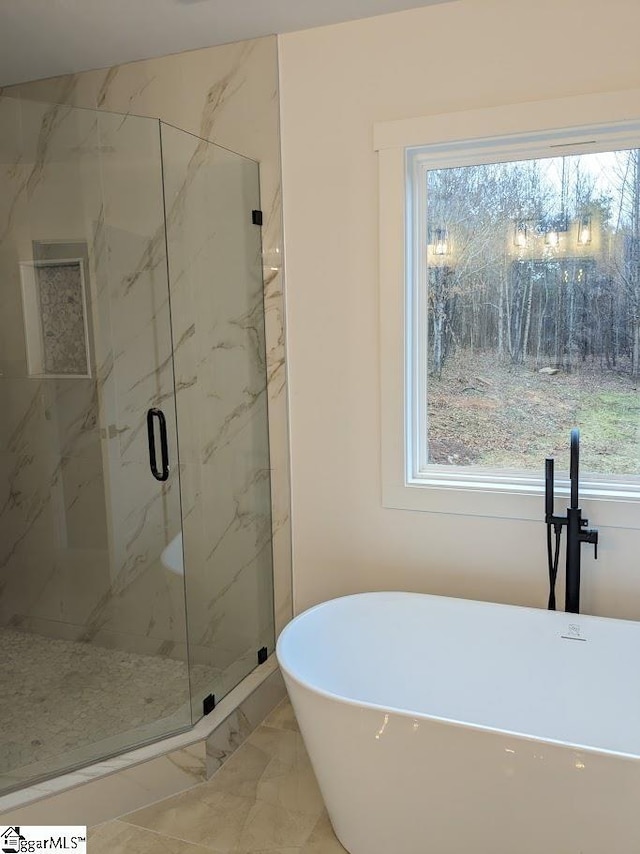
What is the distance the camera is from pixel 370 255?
2.62m

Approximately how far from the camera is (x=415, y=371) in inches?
107

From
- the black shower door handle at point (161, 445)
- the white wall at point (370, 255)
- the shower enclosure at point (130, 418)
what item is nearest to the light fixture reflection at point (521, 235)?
the white wall at point (370, 255)

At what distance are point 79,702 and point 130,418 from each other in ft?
3.53

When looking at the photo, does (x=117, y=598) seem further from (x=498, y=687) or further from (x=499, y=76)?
(x=499, y=76)

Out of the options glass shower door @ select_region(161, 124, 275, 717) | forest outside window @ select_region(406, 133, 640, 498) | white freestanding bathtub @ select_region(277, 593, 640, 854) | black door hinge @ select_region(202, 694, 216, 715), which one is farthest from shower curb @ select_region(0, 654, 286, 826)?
forest outside window @ select_region(406, 133, 640, 498)

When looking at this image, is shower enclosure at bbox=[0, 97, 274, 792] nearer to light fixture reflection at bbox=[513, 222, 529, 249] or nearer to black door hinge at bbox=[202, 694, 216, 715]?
black door hinge at bbox=[202, 694, 216, 715]

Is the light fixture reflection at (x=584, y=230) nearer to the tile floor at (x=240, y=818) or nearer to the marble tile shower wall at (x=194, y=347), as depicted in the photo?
the marble tile shower wall at (x=194, y=347)

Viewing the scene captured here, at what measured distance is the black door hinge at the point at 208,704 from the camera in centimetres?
249

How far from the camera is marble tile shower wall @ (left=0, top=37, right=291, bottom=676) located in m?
2.61

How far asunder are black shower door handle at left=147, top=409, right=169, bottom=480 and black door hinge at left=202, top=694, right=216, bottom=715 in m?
0.81

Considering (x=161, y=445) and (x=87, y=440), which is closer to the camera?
(x=161, y=445)

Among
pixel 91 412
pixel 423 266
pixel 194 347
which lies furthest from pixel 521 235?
pixel 91 412

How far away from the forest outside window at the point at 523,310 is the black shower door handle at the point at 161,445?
92cm

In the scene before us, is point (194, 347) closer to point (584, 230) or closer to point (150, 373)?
point (150, 373)
